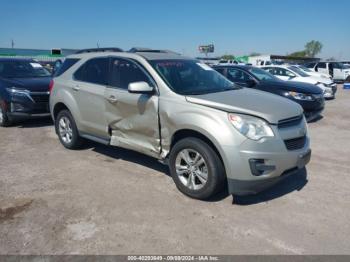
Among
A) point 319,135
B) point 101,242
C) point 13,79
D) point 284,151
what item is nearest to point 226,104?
point 284,151

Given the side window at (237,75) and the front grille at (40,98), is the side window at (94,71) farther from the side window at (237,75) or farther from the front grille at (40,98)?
the side window at (237,75)

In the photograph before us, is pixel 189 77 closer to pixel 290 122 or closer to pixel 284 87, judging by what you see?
pixel 290 122

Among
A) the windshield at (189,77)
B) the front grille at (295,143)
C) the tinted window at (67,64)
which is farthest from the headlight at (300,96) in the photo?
the tinted window at (67,64)

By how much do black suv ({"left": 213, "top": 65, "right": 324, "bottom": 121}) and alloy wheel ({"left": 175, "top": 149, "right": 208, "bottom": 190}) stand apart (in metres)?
5.08

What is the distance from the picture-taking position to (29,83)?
326 inches

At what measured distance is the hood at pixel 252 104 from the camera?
12.4 ft

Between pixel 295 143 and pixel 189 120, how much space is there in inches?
51.1

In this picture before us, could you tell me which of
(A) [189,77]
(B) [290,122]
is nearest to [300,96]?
(A) [189,77]

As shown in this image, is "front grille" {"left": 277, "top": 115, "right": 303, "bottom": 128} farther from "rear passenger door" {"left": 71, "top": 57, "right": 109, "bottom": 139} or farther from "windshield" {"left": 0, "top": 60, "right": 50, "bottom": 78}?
"windshield" {"left": 0, "top": 60, "right": 50, "bottom": 78}

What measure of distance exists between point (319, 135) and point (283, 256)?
523 centimetres

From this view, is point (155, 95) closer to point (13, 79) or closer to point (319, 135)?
point (319, 135)

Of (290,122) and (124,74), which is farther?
(124,74)

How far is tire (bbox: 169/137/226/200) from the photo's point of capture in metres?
3.86

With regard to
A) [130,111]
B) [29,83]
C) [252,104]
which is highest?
[29,83]
